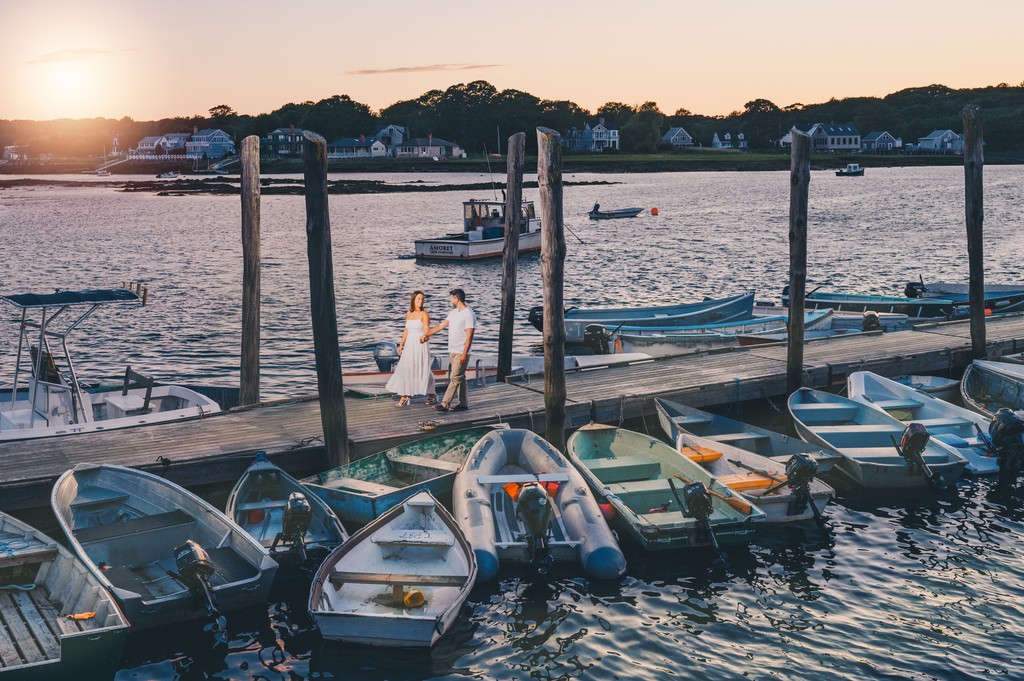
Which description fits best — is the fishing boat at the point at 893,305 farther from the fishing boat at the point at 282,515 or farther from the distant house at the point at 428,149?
the distant house at the point at 428,149

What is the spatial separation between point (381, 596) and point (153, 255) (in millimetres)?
55042

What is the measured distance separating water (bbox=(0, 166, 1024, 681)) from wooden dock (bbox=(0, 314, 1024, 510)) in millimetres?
1129

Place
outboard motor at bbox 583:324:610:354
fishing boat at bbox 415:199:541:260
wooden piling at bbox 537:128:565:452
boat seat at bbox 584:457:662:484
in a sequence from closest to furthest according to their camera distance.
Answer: boat seat at bbox 584:457:662:484 → wooden piling at bbox 537:128:565:452 → outboard motor at bbox 583:324:610:354 → fishing boat at bbox 415:199:541:260

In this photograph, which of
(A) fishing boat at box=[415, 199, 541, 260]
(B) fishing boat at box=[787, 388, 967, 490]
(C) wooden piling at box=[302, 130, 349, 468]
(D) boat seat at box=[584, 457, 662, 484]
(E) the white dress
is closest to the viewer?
(C) wooden piling at box=[302, 130, 349, 468]

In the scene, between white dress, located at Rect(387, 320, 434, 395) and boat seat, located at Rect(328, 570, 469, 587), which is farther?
white dress, located at Rect(387, 320, 434, 395)

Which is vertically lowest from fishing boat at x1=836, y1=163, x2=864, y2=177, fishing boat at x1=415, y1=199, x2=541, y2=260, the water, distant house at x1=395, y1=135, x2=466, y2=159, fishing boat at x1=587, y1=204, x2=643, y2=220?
the water

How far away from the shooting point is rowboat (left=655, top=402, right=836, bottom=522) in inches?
474

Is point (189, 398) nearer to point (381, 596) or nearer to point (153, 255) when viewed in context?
point (381, 596)

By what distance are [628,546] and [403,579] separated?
3573 millimetres

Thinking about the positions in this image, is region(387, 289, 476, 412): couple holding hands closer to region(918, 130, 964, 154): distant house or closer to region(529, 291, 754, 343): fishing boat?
region(529, 291, 754, 343): fishing boat

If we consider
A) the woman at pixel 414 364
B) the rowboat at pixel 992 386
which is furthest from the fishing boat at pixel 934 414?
the woman at pixel 414 364

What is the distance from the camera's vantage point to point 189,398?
16.2 metres

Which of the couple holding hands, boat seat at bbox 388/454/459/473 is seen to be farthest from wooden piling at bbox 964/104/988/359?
boat seat at bbox 388/454/459/473

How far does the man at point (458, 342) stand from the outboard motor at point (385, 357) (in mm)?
6465
